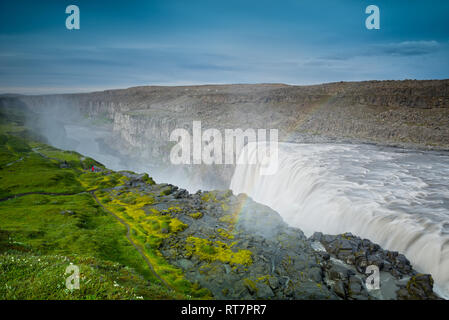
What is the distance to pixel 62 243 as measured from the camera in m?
23.7

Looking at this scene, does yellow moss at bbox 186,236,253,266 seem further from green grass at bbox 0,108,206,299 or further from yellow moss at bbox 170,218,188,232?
yellow moss at bbox 170,218,188,232

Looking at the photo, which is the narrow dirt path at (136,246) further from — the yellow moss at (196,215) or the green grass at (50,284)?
the yellow moss at (196,215)

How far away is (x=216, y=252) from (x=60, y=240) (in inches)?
571

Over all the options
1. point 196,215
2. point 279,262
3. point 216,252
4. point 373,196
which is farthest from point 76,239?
point 373,196

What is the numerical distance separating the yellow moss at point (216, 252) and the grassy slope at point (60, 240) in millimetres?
4587

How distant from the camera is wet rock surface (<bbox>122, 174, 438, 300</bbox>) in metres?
16.7

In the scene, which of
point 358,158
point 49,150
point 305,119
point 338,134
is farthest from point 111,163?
point 358,158

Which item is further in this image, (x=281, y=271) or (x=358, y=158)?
(x=358, y=158)

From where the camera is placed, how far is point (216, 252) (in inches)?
913

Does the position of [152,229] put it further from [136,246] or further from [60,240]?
[60,240]

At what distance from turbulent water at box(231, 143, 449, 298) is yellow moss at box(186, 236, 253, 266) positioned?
8.55 metres
